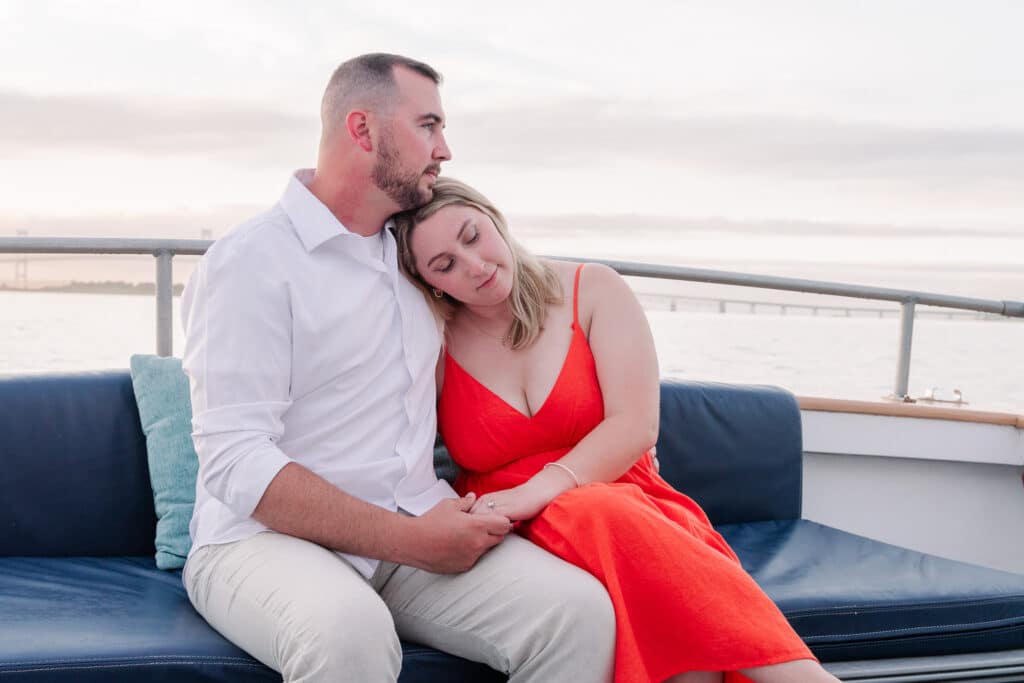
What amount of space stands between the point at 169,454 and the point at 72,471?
0.22m

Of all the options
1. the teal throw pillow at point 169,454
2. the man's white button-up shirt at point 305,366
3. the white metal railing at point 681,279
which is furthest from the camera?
the white metal railing at point 681,279

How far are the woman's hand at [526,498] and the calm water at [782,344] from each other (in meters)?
0.89

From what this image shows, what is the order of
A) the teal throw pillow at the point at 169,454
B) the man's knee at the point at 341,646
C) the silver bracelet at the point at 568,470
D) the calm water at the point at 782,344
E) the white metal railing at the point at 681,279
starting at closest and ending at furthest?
the man's knee at the point at 341,646, the silver bracelet at the point at 568,470, the teal throw pillow at the point at 169,454, the white metal railing at the point at 681,279, the calm water at the point at 782,344

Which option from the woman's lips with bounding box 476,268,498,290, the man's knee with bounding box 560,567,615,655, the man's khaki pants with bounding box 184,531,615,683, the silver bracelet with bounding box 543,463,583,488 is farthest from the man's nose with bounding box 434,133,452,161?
the man's knee with bounding box 560,567,615,655

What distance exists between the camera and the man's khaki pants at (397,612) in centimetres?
125

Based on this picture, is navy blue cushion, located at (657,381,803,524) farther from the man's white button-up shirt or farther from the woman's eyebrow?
the woman's eyebrow

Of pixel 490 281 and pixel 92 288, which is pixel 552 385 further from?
pixel 92 288

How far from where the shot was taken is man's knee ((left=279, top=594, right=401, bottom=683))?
123cm

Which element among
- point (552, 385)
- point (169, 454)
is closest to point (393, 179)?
point (552, 385)

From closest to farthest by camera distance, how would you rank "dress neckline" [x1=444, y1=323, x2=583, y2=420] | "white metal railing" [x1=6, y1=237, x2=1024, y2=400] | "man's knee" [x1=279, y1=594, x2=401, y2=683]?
1. "man's knee" [x1=279, y1=594, x2=401, y2=683]
2. "dress neckline" [x1=444, y1=323, x2=583, y2=420]
3. "white metal railing" [x1=6, y1=237, x2=1024, y2=400]

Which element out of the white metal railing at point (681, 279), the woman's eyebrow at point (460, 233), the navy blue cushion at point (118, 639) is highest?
the woman's eyebrow at point (460, 233)

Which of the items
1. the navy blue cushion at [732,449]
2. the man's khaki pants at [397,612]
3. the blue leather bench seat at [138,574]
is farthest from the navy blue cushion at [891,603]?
the man's khaki pants at [397,612]

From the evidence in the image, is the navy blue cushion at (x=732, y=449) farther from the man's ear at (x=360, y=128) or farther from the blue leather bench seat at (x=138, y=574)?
the man's ear at (x=360, y=128)

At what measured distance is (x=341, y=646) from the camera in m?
1.23
